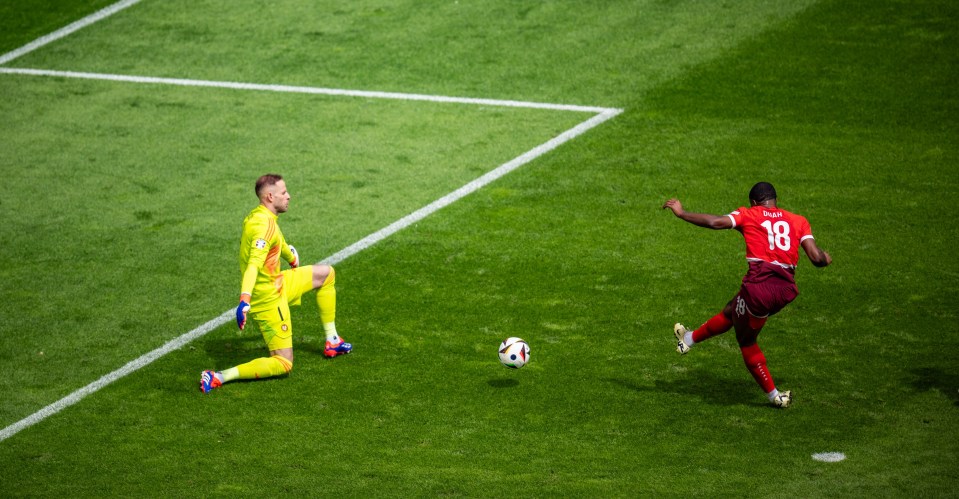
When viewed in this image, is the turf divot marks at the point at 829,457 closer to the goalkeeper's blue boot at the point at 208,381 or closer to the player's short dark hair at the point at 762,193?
the player's short dark hair at the point at 762,193

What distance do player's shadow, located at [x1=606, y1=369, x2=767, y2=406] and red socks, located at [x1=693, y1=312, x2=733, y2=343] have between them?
1.16 ft

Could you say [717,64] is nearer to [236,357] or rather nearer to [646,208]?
[646,208]

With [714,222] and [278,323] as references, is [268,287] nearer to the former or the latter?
[278,323]

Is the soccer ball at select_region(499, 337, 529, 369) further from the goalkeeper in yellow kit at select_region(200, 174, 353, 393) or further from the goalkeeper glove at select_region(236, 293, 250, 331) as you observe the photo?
the goalkeeper glove at select_region(236, 293, 250, 331)

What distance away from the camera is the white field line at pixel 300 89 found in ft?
58.5

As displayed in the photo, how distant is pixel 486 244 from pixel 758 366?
15.1ft

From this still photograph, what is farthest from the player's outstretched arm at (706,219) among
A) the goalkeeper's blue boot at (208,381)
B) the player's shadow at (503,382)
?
the goalkeeper's blue boot at (208,381)

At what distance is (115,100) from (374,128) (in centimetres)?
446

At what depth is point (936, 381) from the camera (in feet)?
34.0

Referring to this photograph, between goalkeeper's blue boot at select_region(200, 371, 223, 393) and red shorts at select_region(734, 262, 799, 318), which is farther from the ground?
red shorts at select_region(734, 262, 799, 318)

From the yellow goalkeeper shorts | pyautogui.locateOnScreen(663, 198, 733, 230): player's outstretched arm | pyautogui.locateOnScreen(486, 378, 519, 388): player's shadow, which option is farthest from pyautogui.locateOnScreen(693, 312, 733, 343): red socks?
the yellow goalkeeper shorts

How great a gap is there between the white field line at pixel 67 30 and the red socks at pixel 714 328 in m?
14.9

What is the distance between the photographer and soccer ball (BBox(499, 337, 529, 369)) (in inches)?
418

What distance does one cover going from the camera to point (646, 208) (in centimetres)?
1464
